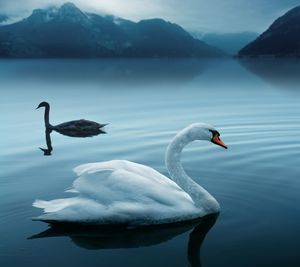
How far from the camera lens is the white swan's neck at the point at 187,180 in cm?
862

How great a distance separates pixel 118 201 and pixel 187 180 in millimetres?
1401

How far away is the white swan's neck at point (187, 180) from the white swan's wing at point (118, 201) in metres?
0.38

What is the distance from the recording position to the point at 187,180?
8750mm

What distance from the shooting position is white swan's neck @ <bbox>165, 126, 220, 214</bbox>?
8617mm

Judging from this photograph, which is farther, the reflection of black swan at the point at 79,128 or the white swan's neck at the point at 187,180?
the reflection of black swan at the point at 79,128

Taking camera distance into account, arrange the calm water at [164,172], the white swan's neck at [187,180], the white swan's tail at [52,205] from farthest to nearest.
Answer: the white swan's neck at [187,180], the white swan's tail at [52,205], the calm water at [164,172]

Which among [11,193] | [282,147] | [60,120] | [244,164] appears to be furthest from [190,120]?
[11,193]

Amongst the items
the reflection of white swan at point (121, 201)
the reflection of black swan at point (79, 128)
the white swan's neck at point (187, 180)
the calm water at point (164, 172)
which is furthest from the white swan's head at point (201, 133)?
the reflection of black swan at point (79, 128)

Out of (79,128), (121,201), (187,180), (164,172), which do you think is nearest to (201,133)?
(187,180)

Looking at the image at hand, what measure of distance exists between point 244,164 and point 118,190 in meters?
5.38

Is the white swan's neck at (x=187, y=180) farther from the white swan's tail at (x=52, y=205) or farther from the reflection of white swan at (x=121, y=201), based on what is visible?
the white swan's tail at (x=52, y=205)

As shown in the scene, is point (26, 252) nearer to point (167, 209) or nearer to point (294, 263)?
point (167, 209)

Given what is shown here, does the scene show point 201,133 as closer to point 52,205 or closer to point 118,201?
point 118,201

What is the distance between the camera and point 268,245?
745cm
